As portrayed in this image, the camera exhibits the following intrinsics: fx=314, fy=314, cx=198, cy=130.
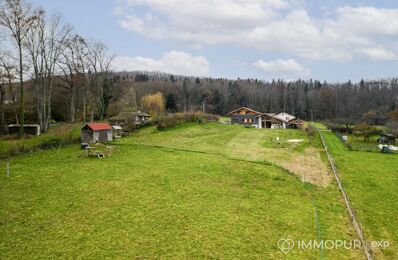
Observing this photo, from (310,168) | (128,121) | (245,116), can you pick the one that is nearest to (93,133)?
(128,121)

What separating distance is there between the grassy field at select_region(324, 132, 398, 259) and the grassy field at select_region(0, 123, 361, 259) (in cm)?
118

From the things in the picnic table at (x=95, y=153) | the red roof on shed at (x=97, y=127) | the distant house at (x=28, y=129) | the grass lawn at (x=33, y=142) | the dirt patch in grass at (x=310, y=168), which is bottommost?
the dirt patch in grass at (x=310, y=168)

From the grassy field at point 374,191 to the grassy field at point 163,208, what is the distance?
1176 millimetres

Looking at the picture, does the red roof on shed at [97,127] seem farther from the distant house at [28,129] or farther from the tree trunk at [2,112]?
the tree trunk at [2,112]

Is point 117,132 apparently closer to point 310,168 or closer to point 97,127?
point 97,127

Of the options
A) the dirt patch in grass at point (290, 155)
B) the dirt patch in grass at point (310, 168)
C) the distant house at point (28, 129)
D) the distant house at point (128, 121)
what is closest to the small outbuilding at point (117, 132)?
the distant house at point (128, 121)

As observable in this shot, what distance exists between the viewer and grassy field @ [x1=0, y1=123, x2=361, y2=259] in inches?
506

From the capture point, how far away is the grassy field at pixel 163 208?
42.2 ft

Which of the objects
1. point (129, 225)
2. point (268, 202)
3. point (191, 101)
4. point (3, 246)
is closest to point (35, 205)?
point (3, 246)

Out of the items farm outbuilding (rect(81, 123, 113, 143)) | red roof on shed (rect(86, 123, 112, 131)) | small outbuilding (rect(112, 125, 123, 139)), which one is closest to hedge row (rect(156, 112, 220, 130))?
small outbuilding (rect(112, 125, 123, 139))

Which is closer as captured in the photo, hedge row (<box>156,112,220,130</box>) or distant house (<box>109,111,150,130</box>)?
distant house (<box>109,111,150,130</box>)

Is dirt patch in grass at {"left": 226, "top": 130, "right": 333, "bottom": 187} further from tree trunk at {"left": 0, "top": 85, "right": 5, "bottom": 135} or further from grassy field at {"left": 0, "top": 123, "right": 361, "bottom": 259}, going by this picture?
tree trunk at {"left": 0, "top": 85, "right": 5, "bottom": 135}

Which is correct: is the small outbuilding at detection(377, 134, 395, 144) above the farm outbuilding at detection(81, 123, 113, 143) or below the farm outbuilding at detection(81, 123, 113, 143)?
below

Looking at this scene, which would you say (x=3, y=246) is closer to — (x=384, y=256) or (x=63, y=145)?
(x=384, y=256)
